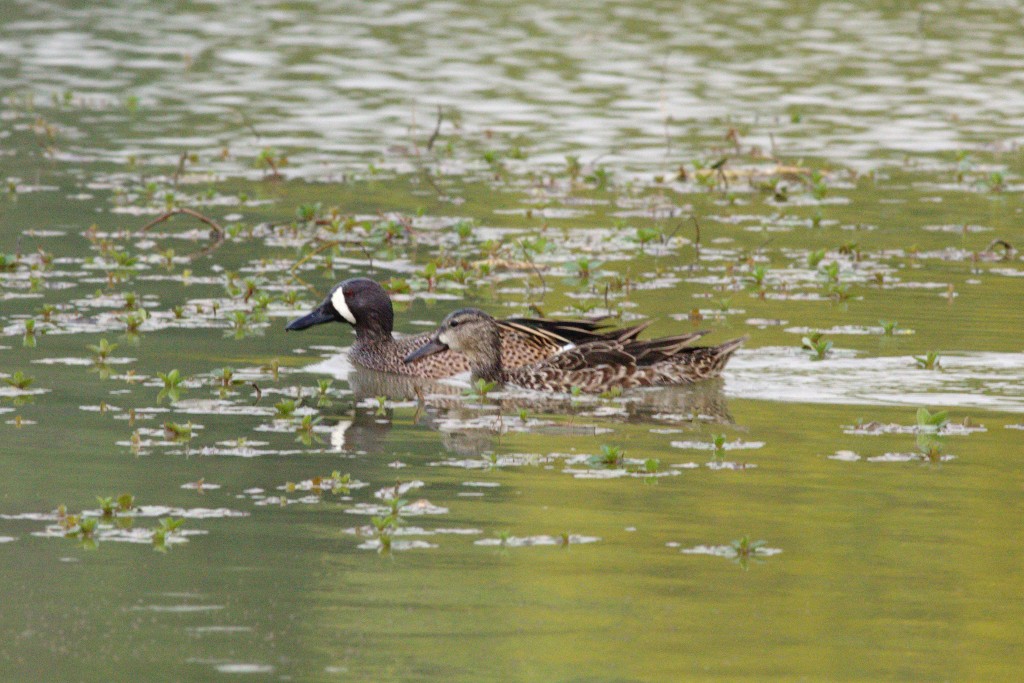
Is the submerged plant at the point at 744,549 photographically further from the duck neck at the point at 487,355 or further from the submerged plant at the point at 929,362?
the duck neck at the point at 487,355

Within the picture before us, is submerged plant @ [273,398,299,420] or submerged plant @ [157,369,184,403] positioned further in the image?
submerged plant @ [157,369,184,403]

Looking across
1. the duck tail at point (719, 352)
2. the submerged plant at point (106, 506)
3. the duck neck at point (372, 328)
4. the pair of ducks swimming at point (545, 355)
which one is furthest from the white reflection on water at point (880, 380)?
the submerged plant at point (106, 506)

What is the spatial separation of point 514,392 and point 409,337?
1.81 meters

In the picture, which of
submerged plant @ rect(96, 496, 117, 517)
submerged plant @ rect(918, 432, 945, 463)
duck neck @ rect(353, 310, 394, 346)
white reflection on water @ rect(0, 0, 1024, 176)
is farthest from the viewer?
white reflection on water @ rect(0, 0, 1024, 176)

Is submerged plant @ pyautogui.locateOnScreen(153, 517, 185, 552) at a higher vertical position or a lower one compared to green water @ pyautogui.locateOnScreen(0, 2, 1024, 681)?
higher

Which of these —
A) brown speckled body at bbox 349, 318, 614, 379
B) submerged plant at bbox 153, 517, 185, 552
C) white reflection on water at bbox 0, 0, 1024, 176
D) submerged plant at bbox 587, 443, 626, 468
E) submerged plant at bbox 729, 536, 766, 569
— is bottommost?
white reflection on water at bbox 0, 0, 1024, 176

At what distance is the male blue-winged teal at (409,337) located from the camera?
1505cm

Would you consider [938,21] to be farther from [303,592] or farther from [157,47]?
[303,592]

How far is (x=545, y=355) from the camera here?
15.4 m

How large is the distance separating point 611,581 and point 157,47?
33437 millimetres

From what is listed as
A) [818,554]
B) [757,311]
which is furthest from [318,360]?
[818,554]

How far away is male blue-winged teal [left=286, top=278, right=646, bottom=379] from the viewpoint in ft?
49.4

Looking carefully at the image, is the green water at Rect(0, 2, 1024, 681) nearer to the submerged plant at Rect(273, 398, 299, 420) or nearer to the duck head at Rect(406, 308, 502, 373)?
the submerged plant at Rect(273, 398, 299, 420)

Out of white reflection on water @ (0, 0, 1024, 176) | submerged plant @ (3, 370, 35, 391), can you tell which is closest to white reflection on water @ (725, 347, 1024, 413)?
Answer: submerged plant @ (3, 370, 35, 391)
